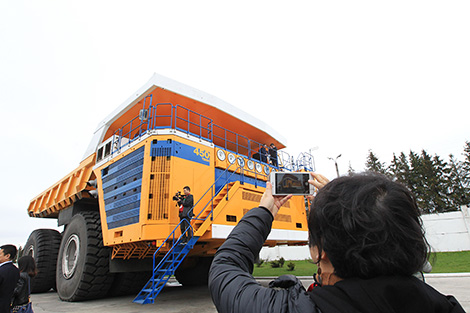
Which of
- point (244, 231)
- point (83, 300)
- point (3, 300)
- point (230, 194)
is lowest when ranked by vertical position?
point (83, 300)

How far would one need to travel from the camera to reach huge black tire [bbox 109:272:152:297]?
779cm

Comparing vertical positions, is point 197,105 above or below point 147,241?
above

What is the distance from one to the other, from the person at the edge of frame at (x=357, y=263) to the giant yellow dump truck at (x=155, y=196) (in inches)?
173

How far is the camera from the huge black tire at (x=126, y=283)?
779 cm

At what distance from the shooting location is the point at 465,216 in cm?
2019

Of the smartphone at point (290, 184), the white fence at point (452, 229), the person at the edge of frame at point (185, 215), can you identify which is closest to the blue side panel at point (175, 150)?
the person at the edge of frame at point (185, 215)

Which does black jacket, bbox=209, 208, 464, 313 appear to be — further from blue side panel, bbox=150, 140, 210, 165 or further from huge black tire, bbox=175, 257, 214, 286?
huge black tire, bbox=175, 257, 214, 286

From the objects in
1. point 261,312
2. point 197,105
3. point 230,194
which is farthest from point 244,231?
point 197,105

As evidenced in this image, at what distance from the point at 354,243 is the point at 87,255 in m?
7.19

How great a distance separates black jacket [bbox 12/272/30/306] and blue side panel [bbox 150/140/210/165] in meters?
2.96

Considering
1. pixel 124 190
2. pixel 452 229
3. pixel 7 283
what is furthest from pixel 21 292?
pixel 452 229

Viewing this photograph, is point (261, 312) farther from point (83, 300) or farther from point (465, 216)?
point (465, 216)

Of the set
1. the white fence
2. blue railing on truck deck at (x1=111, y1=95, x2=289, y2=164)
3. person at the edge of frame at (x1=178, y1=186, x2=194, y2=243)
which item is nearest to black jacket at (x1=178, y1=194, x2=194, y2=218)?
person at the edge of frame at (x1=178, y1=186, x2=194, y2=243)

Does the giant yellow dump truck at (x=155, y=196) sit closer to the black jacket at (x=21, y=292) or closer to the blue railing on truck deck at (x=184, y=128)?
the blue railing on truck deck at (x=184, y=128)
